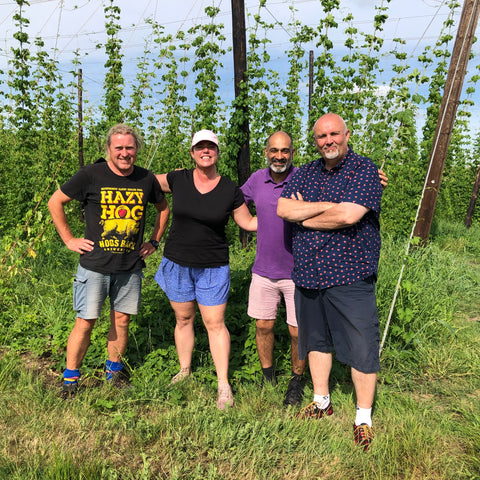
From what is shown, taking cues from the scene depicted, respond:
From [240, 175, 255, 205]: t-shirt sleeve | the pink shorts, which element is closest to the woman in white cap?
[240, 175, 255, 205]: t-shirt sleeve

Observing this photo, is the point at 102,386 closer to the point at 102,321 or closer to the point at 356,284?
the point at 102,321

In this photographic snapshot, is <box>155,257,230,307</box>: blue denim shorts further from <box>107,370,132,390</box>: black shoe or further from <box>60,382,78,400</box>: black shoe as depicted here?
<box>60,382,78,400</box>: black shoe

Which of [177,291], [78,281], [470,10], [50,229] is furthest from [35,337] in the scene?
[470,10]

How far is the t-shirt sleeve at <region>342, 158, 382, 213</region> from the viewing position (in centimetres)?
232

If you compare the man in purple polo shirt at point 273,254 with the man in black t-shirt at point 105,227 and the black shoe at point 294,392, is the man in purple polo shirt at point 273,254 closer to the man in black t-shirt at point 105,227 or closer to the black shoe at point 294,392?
the black shoe at point 294,392

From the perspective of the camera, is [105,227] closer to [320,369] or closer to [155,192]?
[155,192]

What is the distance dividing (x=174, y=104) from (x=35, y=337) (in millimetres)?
4955

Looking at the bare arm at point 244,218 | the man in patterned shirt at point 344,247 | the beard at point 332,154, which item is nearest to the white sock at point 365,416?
the man in patterned shirt at point 344,247

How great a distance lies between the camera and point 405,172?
781 cm

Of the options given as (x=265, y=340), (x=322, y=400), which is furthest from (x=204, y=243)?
(x=322, y=400)

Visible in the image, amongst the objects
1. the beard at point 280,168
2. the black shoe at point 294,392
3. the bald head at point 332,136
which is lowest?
the black shoe at point 294,392

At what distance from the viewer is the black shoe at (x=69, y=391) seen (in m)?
2.80

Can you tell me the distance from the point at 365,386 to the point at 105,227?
81.2 inches

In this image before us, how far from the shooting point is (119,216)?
2742 mm
